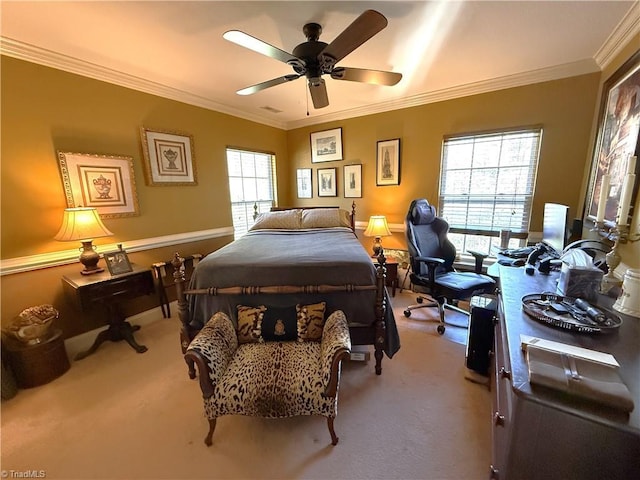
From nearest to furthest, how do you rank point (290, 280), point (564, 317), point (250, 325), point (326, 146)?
1. point (564, 317)
2. point (250, 325)
3. point (290, 280)
4. point (326, 146)

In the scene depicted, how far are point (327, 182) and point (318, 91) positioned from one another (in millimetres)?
2202

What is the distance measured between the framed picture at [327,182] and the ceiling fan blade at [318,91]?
1856mm

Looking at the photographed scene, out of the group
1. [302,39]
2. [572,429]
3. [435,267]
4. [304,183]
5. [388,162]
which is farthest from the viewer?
[304,183]

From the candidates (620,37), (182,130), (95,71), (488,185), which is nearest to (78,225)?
(95,71)

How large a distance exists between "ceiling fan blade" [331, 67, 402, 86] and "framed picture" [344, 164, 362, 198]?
1895 millimetres

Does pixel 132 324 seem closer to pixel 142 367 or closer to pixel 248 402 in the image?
pixel 142 367

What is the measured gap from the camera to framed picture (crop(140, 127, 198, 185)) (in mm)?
2779

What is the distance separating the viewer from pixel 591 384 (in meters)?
0.72

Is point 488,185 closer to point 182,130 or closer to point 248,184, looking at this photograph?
point 248,184

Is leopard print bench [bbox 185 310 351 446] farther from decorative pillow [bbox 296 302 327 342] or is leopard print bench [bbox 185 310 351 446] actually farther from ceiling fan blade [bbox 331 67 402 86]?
ceiling fan blade [bbox 331 67 402 86]

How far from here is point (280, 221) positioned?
3.45 meters

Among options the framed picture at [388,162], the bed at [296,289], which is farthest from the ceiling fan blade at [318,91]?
the framed picture at [388,162]

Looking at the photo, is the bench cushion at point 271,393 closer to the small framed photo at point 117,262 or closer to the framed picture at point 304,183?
the small framed photo at point 117,262

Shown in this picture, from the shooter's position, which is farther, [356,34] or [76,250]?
[76,250]
